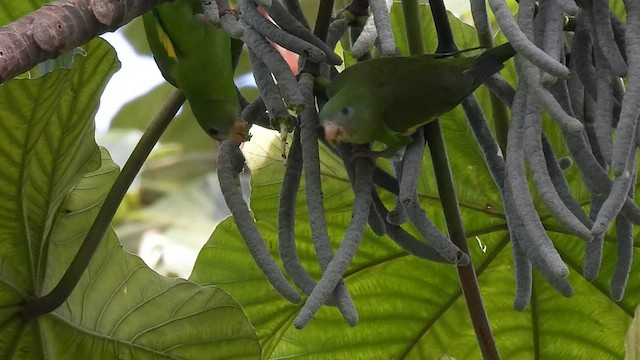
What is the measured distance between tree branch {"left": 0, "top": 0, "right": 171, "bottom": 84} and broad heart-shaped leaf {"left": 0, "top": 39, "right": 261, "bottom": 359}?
172 millimetres

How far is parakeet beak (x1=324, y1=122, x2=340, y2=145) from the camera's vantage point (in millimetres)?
570

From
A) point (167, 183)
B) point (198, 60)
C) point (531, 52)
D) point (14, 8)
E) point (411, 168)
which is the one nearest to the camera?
point (531, 52)

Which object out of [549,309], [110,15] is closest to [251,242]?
[110,15]

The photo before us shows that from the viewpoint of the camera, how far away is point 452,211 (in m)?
0.67

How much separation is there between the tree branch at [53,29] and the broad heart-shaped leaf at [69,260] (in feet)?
0.56

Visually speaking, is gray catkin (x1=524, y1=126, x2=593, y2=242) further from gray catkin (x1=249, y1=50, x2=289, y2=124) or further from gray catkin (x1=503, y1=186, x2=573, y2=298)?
gray catkin (x1=249, y1=50, x2=289, y2=124)

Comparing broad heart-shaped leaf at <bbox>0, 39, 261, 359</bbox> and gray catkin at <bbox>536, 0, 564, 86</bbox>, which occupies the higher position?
gray catkin at <bbox>536, 0, 564, 86</bbox>

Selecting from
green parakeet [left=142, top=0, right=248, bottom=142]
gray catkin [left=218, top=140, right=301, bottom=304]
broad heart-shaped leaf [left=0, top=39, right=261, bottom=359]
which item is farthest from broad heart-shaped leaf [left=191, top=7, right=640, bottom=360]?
gray catkin [left=218, top=140, right=301, bottom=304]

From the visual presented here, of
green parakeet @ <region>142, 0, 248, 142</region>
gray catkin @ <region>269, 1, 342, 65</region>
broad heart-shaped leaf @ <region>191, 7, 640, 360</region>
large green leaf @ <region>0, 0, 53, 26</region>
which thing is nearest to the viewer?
gray catkin @ <region>269, 1, 342, 65</region>

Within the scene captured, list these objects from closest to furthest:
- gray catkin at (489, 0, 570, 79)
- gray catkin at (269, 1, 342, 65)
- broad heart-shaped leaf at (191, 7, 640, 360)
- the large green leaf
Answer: gray catkin at (489, 0, 570, 79) < gray catkin at (269, 1, 342, 65) < the large green leaf < broad heart-shaped leaf at (191, 7, 640, 360)

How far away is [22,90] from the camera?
2.37 feet

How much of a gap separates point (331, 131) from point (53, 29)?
17 cm

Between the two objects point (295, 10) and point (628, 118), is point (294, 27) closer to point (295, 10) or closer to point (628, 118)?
point (295, 10)

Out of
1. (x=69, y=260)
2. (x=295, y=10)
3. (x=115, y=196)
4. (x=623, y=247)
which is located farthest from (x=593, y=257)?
(x=69, y=260)
